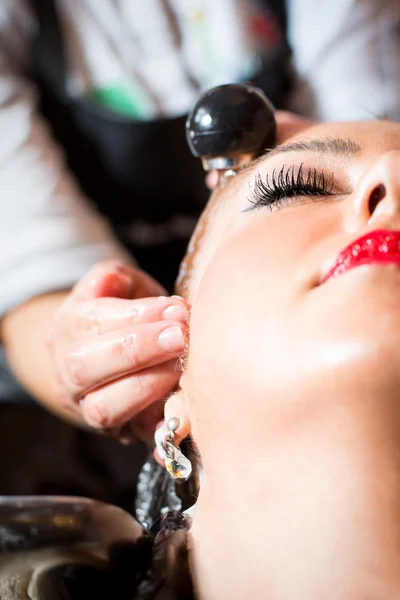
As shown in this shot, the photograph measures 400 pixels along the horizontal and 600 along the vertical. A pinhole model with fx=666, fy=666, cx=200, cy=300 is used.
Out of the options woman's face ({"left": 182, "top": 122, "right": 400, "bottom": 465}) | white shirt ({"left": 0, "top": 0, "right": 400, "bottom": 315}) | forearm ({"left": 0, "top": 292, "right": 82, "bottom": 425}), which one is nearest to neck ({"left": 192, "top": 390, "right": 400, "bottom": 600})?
woman's face ({"left": 182, "top": 122, "right": 400, "bottom": 465})

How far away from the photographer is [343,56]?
104 centimetres

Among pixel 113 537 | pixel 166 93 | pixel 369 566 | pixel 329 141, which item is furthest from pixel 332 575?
pixel 166 93

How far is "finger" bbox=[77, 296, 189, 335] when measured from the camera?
578 mm

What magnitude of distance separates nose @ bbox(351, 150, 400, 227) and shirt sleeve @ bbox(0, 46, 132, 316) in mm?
452

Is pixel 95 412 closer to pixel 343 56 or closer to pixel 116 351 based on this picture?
pixel 116 351

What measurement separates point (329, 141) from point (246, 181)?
9 cm

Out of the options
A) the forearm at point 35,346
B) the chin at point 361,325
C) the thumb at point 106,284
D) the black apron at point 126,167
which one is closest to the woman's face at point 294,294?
the chin at point 361,325

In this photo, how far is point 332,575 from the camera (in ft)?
1.33

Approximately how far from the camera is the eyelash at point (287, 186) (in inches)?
21.8

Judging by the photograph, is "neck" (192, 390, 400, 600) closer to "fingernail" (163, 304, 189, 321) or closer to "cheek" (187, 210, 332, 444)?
"cheek" (187, 210, 332, 444)

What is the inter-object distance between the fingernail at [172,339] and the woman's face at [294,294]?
0.04 metres

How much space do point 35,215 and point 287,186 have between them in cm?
44

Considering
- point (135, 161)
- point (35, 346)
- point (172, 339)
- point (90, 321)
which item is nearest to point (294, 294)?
point (172, 339)

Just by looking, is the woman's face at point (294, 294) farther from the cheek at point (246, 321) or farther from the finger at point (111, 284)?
the finger at point (111, 284)
